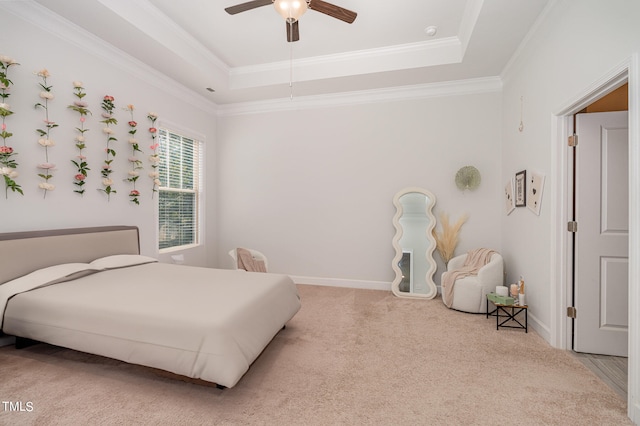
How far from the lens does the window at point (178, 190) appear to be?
414 centimetres

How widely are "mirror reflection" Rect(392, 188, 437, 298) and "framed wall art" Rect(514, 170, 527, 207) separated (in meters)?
1.01

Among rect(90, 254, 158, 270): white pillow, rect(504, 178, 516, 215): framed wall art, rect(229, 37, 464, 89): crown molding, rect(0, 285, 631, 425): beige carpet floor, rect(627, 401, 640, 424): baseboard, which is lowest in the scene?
rect(0, 285, 631, 425): beige carpet floor

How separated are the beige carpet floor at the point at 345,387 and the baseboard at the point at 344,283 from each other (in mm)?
1561

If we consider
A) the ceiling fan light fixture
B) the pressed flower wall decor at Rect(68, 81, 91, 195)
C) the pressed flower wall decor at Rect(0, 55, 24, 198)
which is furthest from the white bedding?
the ceiling fan light fixture

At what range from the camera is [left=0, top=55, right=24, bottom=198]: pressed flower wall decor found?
2.36 m

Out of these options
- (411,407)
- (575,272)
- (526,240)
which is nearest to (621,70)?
(575,272)

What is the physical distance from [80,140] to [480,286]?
4606mm

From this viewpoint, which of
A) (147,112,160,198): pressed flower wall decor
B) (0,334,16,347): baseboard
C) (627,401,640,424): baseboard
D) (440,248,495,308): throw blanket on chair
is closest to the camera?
(627,401,640,424): baseboard

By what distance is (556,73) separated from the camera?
8.21 ft

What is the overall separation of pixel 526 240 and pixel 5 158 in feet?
16.4

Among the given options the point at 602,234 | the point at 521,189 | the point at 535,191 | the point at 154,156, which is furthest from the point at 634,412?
the point at 154,156

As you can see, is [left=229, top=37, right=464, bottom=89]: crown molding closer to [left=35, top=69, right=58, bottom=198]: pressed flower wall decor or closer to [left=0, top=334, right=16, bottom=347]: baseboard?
[left=35, top=69, right=58, bottom=198]: pressed flower wall decor

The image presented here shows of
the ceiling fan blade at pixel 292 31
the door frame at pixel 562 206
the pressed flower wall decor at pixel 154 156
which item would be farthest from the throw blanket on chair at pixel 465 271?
the pressed flower wall decor at pixel 154 156

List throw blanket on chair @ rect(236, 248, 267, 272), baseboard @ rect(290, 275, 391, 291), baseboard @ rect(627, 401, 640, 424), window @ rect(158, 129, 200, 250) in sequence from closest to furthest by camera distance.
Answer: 1. baseboard @ rect(627, 401, 640, 424)
2. window @ rect(158, 129, 200, 250)
3. throw blanket on chair @ rect(236, 248, 267, 272)
4. baseboard @ rect(290, 275, 391, 291)
